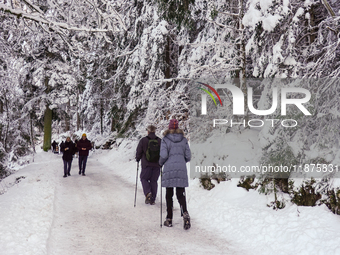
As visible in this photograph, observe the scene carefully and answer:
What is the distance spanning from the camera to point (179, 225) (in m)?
6.51

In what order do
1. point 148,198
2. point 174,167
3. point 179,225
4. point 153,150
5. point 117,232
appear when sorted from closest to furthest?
1. point 117,232
2. point 174,167
3. point 179,225
4. point 153,150
5. point 148,198

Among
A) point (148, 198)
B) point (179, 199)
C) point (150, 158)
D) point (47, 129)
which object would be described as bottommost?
point (148, 198)

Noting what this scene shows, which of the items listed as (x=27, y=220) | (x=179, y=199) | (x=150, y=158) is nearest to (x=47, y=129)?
(x=150, y=158)

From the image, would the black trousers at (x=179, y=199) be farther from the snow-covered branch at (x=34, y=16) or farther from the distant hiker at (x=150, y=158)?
the snow-covered branch at (x=34, y=16)

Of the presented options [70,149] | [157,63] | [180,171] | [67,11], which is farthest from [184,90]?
[180,171]

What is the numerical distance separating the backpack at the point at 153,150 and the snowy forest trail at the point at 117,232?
1369 millimetres

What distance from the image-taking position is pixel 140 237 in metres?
5.72

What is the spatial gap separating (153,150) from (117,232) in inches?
107

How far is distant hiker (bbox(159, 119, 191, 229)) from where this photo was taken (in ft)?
20.6

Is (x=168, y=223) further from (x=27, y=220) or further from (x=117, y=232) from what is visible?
(x=27, y=220)

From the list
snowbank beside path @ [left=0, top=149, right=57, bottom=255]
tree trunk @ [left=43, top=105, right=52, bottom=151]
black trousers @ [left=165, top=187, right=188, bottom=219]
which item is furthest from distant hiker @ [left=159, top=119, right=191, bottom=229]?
tree trunk @ [left=43, top=105, right=52, bottom=151]

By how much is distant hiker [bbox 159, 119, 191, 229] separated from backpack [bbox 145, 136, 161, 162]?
1693 mm

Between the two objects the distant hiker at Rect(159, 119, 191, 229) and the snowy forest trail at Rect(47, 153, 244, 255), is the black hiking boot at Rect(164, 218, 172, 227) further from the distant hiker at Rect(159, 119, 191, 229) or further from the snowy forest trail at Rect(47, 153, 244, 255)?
the snowy forest trail at Rect(47, 153, 244, 255)

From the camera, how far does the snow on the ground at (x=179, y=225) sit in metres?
5.08
